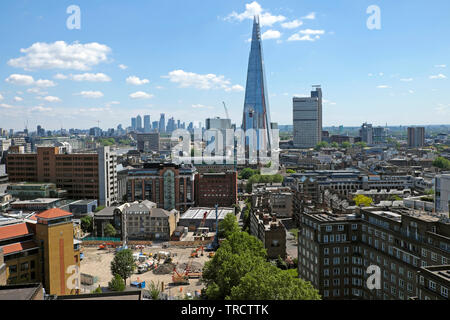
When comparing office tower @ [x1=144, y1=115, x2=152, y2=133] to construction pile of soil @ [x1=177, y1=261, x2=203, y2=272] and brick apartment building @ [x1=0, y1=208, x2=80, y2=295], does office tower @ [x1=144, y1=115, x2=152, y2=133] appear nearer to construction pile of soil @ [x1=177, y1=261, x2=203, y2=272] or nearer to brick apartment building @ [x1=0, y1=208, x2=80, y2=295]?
construction pile of soil @ [x1=177, y1=261, x2=203, y2=272]

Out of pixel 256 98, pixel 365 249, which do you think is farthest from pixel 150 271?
pixel 256 98

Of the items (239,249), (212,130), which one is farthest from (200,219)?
(212,130)

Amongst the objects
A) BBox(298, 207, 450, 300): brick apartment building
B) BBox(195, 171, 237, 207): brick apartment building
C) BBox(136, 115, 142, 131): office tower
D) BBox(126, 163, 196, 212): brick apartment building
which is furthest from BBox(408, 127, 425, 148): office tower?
BBox(136, 115, 142, 131): office tower

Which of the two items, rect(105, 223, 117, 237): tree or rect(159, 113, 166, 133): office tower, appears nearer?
rect(105, 223, 117, 237): tree

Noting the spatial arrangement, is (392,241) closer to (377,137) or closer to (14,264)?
(14,264)

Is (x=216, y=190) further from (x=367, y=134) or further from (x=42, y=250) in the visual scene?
(x=367, y=134)
